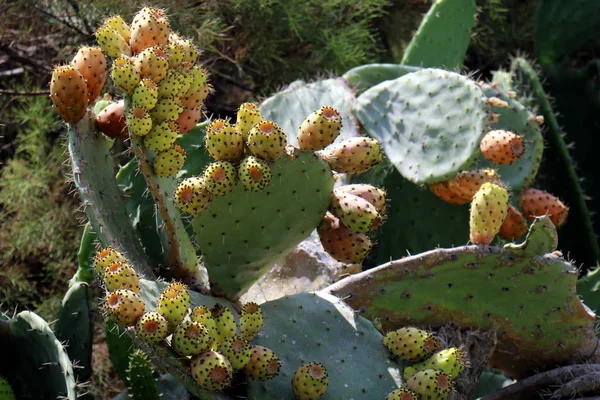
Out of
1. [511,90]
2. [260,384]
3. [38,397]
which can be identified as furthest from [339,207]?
[511,90]

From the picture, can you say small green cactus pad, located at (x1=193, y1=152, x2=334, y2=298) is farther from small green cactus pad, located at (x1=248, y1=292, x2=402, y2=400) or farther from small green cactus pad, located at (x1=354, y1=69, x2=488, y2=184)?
small green cactus pad, located at (x1=354, y1=69, x2=488, y2=184)

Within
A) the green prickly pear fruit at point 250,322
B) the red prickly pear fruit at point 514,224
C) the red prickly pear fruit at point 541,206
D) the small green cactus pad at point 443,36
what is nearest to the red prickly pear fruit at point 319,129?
the green prickly pear fruit at point 250,322

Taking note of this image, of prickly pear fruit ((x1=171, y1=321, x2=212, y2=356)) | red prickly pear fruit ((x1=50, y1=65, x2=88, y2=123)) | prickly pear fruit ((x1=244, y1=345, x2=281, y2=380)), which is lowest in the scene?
prickly pear fruit ((x1=244, y1=345, x2=281, y2=380))

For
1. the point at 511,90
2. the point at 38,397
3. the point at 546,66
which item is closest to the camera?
the point at 38,397

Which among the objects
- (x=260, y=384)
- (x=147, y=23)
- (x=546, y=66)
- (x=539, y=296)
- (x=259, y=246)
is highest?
(x=147, y=23)

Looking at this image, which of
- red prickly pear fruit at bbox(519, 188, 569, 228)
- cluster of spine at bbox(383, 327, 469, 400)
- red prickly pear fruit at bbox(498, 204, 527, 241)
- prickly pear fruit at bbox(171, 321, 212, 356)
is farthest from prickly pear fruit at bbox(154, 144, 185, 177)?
red prickly pear fruit at bbox(519, 188, 569, 228)

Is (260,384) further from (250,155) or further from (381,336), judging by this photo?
(250,155)
